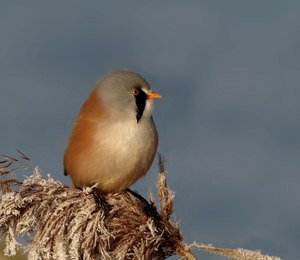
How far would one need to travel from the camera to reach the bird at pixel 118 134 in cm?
574

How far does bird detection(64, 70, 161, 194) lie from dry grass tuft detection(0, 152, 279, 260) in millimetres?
819

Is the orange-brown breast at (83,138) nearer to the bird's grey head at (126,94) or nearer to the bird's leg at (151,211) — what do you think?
the bird's grey head at (126,94)

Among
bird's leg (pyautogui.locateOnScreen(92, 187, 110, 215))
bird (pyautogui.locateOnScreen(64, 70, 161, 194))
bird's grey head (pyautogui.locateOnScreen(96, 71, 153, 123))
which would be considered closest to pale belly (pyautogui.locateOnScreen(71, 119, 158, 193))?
bird (pyautogui.locateOnScreen(64, 70, 161, 194))

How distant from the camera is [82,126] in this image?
6070 mm

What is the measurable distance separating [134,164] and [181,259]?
1.39m

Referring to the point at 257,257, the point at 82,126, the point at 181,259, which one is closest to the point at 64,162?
the point at 82,126

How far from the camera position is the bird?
226 inches

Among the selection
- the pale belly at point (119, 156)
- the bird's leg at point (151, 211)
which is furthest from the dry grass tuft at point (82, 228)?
the pale belly at point (119, 156)

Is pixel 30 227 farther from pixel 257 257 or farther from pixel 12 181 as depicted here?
pixel 257 257

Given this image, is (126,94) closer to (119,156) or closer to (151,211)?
(119,156)

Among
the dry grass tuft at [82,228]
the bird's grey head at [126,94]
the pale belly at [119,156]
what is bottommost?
the dry grass tuft at [82,228]

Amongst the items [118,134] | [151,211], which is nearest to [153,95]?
[118,134]

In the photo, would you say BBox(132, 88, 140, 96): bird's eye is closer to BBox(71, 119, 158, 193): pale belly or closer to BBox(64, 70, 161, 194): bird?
BBox(64, 70, 161, 194): bird

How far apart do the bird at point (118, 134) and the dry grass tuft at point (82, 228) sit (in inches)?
32.2
